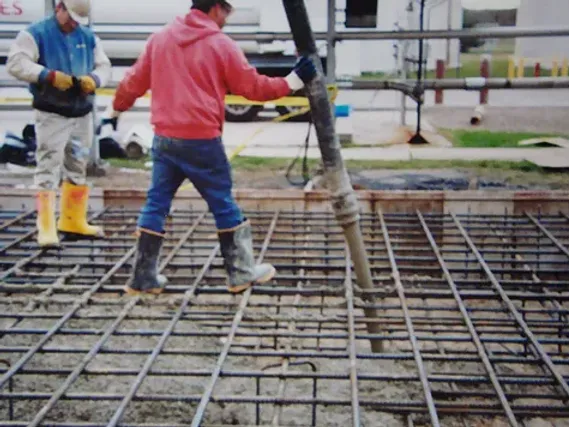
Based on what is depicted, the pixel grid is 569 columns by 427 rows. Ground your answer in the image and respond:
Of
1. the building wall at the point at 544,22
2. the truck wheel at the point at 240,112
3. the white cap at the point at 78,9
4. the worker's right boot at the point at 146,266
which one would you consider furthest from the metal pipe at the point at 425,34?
the building wall at the point at 544,22

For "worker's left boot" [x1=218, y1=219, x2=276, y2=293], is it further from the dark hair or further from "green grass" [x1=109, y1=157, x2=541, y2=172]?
"green grass" [x1=109, y1=157, x2=541, y2=172]

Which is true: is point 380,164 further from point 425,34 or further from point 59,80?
point 59,80

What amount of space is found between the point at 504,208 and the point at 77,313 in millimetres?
3148

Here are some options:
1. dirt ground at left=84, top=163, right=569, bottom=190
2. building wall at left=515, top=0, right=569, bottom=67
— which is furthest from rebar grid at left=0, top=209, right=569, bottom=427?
building wall at left=515, top=0, right=569, bottom=67

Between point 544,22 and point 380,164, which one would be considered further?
point 544,22

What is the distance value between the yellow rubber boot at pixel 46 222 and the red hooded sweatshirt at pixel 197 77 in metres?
1.54

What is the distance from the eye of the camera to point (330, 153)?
13.7ft

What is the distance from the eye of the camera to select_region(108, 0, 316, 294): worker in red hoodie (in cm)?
397

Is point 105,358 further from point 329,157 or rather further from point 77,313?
point 329,157

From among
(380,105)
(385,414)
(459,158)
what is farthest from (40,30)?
(380,105)

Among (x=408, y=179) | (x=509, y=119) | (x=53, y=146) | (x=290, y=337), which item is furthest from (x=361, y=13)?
(x=509, y=119)

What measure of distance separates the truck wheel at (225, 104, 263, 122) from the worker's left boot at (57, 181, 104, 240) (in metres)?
8.21

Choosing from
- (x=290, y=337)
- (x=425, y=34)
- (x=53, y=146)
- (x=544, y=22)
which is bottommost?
(x=290, y=337)

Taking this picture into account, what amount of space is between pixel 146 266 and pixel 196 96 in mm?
909
